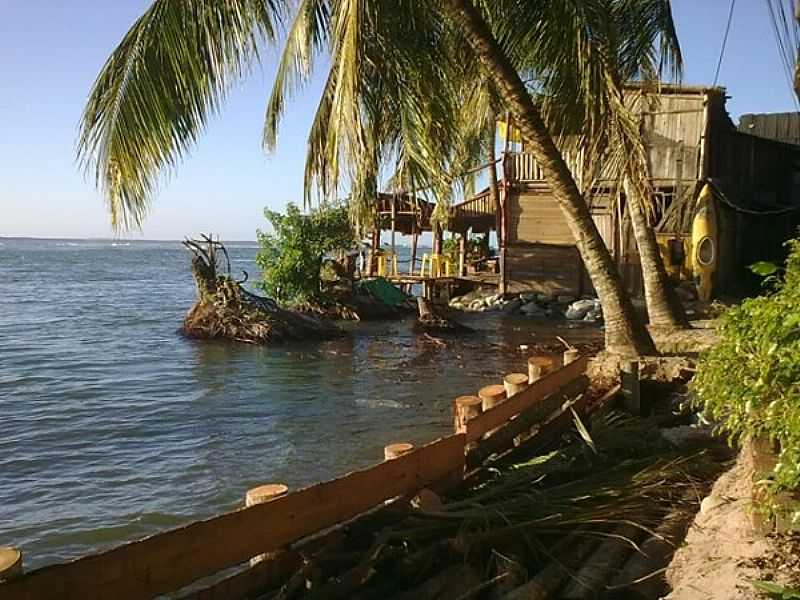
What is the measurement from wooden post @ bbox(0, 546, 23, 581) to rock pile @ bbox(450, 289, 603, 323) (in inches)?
839

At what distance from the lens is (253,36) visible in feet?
27.5

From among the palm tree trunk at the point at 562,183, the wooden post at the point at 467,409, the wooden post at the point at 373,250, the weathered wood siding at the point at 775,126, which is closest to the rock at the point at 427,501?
the wooden post at the point at 467,409

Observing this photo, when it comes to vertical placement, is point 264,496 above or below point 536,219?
below

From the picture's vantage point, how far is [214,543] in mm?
3980

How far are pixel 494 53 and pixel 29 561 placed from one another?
7270 millimetres

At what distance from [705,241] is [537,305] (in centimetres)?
605

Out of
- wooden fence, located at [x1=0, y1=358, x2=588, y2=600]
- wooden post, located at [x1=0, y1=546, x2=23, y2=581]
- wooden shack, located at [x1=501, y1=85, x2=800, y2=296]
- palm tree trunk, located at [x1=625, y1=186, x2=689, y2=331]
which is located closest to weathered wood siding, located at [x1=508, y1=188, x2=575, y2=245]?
wooden shack, located at [x1=501, y1=85, x2=800, y2=296]

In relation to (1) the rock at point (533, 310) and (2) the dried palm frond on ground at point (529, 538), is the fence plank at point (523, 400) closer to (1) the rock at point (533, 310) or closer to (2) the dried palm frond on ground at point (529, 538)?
(2) the dried palm frond on ground at point (529, 538)

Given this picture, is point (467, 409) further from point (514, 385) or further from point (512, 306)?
point (512, 306)

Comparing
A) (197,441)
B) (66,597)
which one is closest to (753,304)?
(66,597)

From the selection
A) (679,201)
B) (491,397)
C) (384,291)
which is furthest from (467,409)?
(384,291)

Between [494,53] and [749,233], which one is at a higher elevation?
[494,53]

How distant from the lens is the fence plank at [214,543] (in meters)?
3.35

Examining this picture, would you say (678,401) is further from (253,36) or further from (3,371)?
(3,371)
